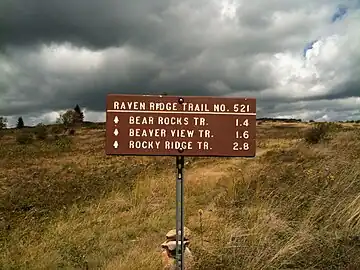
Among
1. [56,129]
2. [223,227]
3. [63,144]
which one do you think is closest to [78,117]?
[56,129]

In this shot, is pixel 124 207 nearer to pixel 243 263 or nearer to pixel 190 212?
pixel 190 212

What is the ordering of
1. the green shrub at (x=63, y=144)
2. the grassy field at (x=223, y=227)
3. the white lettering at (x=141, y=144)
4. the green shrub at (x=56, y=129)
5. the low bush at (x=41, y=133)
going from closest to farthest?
the white lettering at (x=141, y=144), the grassy field at (x=223, y=227), the green shrub at (x=63, y=144), the low bush at (x=41, y=133), the green shrub at (x=56, y=129)

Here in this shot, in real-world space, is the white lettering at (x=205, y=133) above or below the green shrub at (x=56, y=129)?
below

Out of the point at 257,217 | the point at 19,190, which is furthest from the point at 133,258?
the point at 19,190

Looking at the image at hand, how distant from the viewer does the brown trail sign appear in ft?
13.8

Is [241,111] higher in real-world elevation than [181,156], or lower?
higher

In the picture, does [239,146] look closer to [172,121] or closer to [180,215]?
[172,121]

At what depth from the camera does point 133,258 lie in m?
4.84

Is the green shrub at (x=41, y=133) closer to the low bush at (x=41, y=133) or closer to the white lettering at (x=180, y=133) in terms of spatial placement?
the low bush at (x=41, y=133)

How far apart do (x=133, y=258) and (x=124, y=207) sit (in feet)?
10.8

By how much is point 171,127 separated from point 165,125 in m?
0.06

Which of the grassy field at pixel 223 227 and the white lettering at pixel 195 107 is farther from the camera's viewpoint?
the grassy field at pixel 223 227

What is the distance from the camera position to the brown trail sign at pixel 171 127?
4.20 meters

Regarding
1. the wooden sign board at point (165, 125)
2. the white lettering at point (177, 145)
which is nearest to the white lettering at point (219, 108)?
the wooden sign board at point (165, 125)
